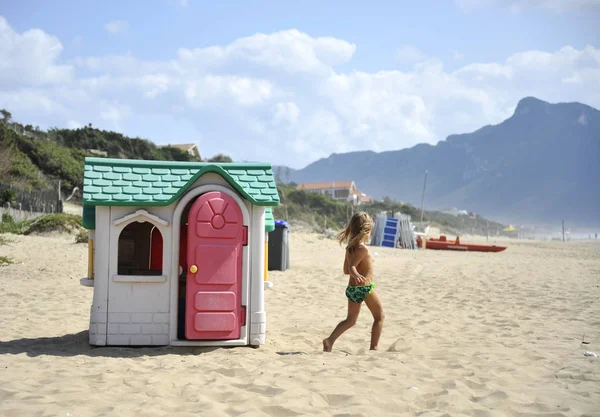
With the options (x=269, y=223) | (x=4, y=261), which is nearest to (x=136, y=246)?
(x=269, y=223)

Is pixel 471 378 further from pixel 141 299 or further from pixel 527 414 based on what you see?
pixel 141 299

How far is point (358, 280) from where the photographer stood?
5820 mm

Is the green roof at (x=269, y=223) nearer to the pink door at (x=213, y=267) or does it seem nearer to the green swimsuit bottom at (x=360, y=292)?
the pink door at (x=213, y=267)

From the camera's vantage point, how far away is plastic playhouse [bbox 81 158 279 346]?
5.79 m

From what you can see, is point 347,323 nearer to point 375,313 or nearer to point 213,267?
point 375,313

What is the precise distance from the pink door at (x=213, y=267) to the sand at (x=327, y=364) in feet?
0.88

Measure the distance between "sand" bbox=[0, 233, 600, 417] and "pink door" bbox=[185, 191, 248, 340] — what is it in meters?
0.27

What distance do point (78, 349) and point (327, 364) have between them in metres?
2.47

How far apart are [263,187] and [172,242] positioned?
107 cm

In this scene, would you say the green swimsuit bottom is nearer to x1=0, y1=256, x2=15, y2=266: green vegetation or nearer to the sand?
the sand

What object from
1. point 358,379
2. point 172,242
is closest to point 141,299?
point 172,242

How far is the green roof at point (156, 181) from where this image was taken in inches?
229

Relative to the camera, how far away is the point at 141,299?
5910mm

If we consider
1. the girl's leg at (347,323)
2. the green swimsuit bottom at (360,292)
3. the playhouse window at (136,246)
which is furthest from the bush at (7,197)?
the green swimsuit bottom at (360,292)
